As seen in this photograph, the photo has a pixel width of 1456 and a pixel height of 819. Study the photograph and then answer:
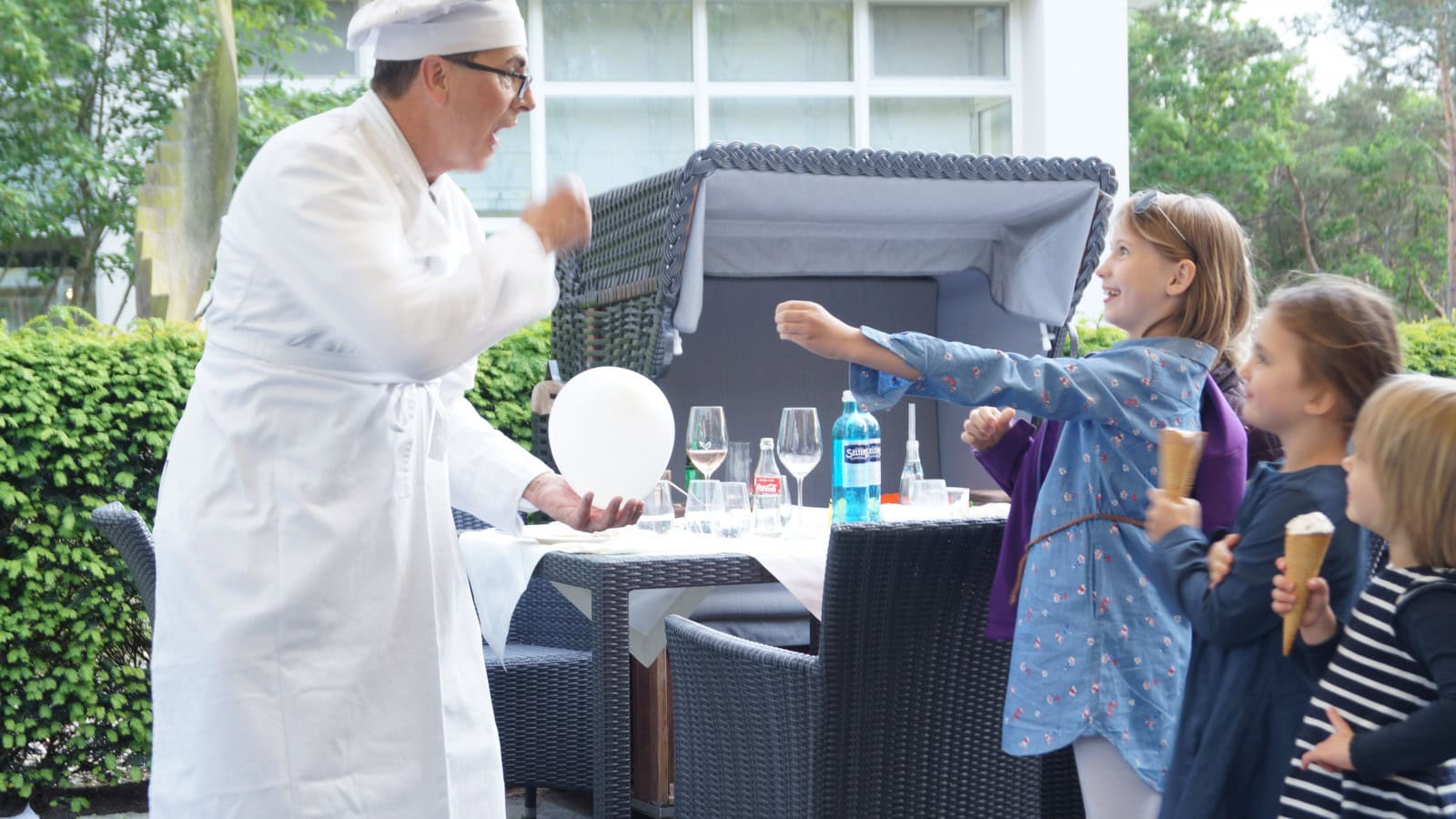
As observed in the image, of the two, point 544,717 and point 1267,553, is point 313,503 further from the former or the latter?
point 544,717

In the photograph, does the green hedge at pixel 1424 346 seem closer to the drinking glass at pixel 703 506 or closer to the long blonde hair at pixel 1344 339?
the drinking glass at pixel 703 506

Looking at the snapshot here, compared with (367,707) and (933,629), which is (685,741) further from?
(367,707)

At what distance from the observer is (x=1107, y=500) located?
7.50 feet

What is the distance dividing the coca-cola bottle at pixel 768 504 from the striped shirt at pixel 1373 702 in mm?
1594

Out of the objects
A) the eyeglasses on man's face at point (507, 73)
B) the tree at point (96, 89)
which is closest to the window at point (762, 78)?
the tree at point (96, 89)

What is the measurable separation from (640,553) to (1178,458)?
4.31 feet

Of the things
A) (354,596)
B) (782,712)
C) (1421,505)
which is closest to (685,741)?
(782,712)

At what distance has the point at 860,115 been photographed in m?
11.7

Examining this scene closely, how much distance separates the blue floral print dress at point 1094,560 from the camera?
7.18 ft

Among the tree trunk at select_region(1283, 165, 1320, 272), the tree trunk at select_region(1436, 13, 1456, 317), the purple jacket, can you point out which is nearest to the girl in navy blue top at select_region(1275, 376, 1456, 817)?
the purple jacket

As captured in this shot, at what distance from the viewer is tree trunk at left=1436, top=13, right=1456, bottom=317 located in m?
22.6

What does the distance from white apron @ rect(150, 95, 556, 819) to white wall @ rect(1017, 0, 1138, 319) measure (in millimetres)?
10374

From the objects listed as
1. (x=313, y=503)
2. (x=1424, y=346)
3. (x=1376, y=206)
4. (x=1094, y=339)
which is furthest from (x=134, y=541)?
(x=1376, y=206)

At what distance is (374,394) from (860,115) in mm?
10380
